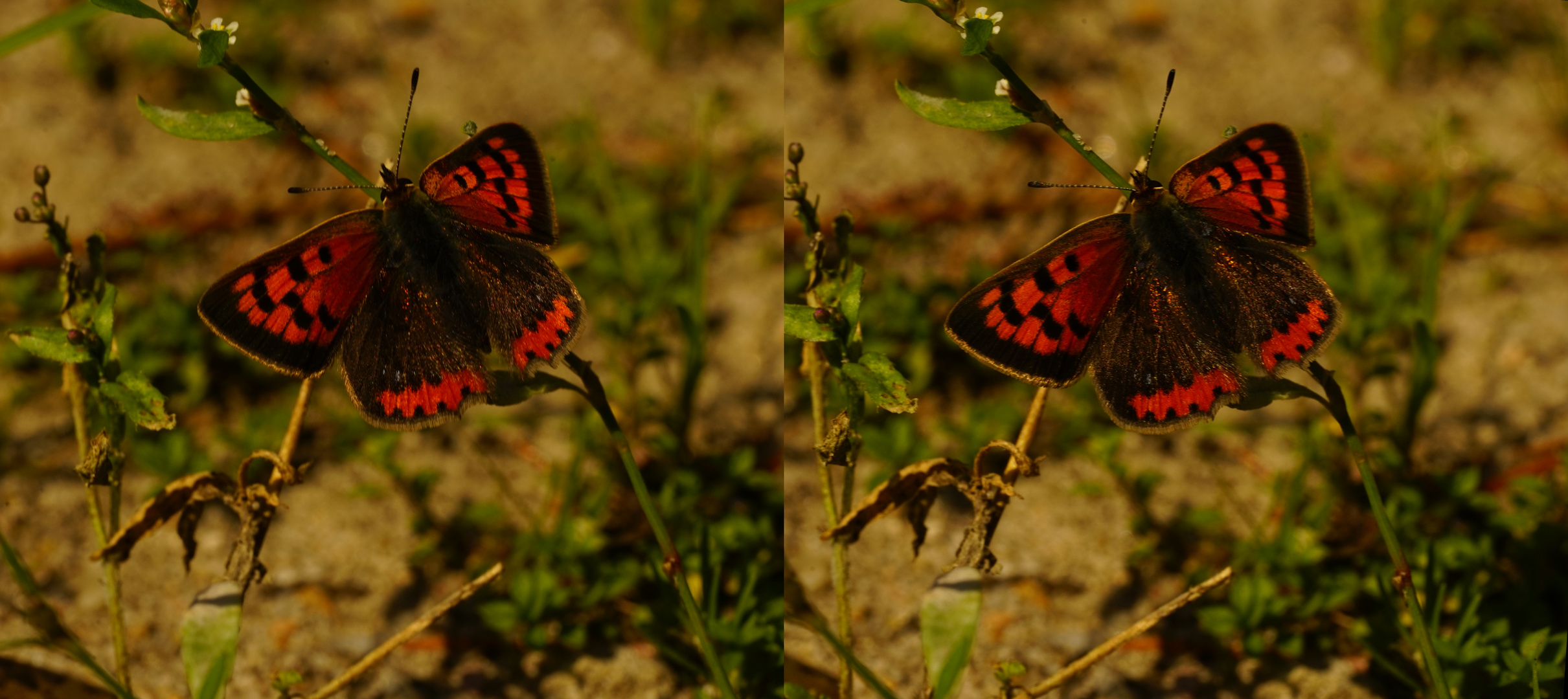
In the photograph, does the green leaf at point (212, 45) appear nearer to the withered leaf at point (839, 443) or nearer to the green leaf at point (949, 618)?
the withered leaf at point (839, 443)

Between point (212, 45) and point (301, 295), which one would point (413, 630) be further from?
point (212, 45)

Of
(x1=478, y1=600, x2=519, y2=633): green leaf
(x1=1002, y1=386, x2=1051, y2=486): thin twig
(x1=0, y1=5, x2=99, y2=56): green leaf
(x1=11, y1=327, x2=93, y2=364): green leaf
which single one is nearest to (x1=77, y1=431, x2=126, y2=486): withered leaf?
(x1=11, y1=327, x2=93, y2=364): green leaf

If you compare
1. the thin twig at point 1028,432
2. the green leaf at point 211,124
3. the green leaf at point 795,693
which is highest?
the green leaf at point 211,124

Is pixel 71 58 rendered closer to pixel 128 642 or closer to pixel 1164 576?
pixel 128 642

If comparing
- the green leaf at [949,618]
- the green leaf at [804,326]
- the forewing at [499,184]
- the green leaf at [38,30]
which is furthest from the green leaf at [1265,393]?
the green leaf at [38,30]

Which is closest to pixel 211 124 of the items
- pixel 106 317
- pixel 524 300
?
pixel 106 317

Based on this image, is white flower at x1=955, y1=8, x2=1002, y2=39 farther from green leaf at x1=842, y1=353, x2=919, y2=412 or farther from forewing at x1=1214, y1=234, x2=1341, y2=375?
forewing at x1=1214, y1=234, x2=1341, y2=375
